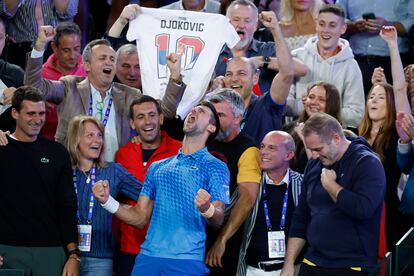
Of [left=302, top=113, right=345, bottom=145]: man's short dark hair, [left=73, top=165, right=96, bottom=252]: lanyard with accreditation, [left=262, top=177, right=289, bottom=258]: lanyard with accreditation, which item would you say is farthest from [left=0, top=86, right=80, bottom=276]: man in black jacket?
[left=302, top=113, right=345, bottom=145]: man's short dark hair

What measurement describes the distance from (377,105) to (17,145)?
3126mm

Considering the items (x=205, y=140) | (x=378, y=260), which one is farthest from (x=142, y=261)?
(x=378, y=260)

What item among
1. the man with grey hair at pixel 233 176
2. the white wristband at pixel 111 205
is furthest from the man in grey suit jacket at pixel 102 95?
the white wristband at pixel 111 205

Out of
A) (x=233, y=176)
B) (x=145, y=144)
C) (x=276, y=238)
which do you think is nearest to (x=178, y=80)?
(x=145, y=144)

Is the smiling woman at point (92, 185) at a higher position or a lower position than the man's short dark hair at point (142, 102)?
lower

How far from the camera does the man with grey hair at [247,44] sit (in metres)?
10.3

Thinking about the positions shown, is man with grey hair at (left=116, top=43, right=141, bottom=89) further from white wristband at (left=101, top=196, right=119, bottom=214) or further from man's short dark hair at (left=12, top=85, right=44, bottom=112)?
white wristband at (left=101, top=196, right=119, bottom=214)

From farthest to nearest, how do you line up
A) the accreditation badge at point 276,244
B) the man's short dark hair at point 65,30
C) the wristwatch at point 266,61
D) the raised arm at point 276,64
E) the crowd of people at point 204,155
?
the man's short dark hair at point 65,30
the wristwatch at point 266,61
the raised arm at point 276,64
the accreditation badge at point 276,244
the crowd of people at point 204,155

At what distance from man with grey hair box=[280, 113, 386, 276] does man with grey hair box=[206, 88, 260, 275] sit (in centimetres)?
69

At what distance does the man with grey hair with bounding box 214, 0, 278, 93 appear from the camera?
10.3 metres

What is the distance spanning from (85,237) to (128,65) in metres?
2.16

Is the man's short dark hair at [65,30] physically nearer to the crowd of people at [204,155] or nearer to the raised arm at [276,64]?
the crowd of people at [204,155]

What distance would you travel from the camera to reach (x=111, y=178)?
29.3 ft

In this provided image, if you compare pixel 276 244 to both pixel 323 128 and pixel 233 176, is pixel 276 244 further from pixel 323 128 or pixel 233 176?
pixel 323 128
